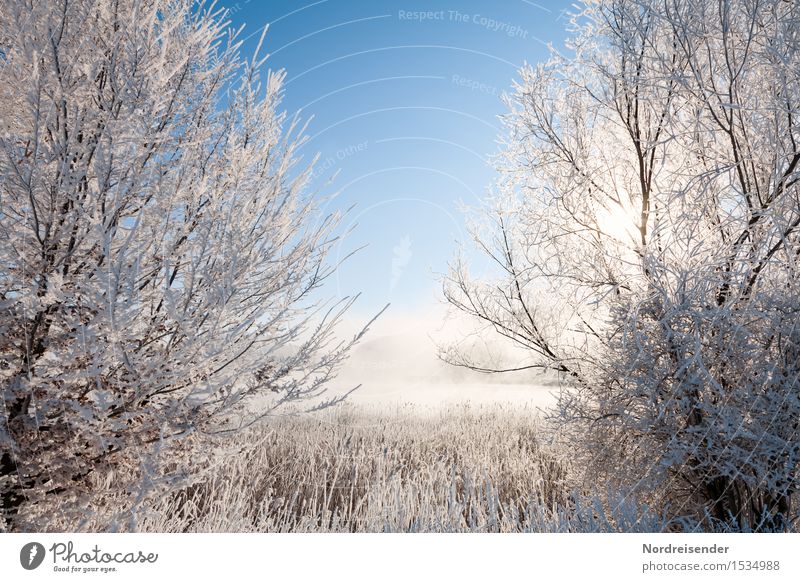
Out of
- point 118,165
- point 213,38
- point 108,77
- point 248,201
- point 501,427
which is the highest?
point 213,38

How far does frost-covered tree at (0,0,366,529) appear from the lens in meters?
1.98

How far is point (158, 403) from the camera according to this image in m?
2.22

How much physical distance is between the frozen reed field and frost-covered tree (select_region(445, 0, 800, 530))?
1.64 ft

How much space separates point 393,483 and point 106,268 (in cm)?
243

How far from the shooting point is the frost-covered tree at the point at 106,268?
6.49 feet

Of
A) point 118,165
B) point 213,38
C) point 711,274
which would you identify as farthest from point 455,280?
point 118,165

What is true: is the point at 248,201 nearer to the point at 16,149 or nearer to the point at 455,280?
the point at 16,149
